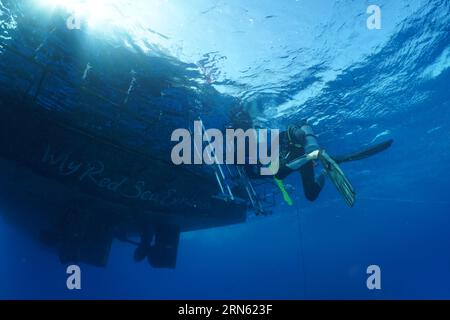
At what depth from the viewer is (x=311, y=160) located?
6.87 metres

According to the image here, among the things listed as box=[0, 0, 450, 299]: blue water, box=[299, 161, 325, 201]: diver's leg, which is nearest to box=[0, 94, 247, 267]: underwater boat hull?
box=[0, 0, 450, 299]: blue water

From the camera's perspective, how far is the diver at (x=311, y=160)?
636 centimetres

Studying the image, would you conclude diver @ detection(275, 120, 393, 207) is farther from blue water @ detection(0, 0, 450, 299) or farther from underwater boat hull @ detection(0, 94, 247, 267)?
underwater boat hull @ detection(0, 94, 247, 267)

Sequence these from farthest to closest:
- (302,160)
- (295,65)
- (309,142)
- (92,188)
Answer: (92,188)
(295,65)
(309,142)
(302,160)

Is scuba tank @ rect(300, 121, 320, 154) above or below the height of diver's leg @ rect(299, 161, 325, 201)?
above

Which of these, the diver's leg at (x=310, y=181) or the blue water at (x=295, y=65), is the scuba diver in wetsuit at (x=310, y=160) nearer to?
the diver's leg at (x=310, y=181)

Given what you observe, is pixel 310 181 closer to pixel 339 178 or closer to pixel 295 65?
pixel 339 178

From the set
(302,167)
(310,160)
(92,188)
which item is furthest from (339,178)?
(92,188)

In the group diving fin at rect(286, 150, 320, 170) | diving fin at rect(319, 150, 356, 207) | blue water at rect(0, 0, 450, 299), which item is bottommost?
diving fin at rect(319, 150, 356, 207)

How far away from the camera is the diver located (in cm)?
636

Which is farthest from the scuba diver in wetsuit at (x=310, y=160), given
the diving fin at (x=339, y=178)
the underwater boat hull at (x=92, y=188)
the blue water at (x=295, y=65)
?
the underwater boat hull at (x=92, y=188)

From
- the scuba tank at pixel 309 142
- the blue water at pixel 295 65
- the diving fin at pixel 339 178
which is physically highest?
the blue water at pixel 295 65
